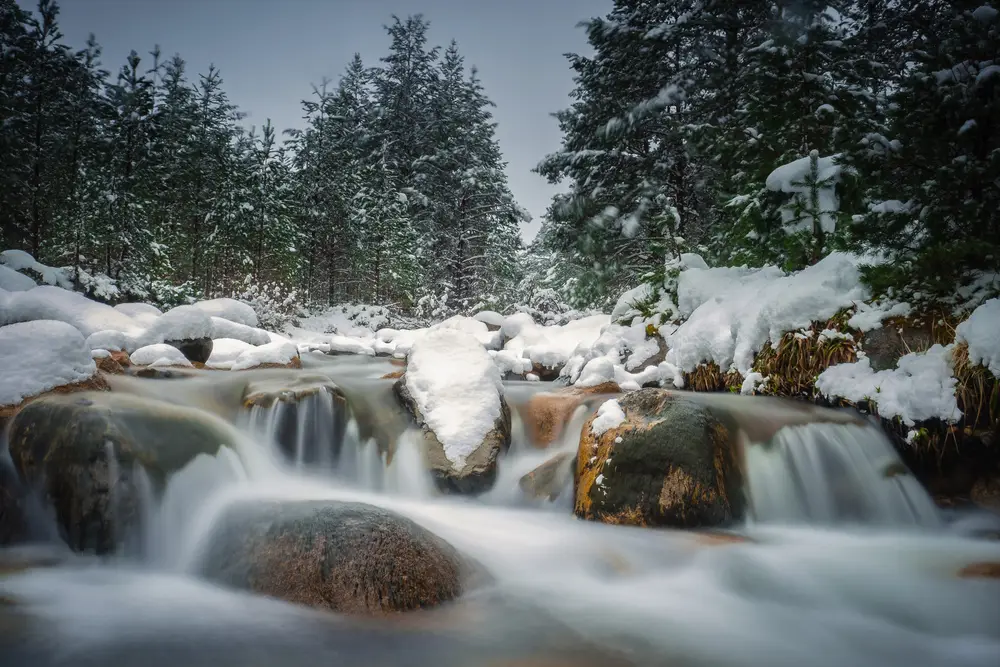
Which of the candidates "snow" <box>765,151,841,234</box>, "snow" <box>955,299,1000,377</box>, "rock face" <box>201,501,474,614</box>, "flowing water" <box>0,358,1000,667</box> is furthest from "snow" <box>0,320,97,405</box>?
"snow" <box>765,151,841,234</box>

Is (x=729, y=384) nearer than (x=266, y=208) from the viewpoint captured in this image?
Yes

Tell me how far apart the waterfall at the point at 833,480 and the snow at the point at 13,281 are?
1399cm

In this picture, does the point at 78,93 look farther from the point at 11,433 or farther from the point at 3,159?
the point at 11,433

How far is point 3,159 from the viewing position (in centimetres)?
1756

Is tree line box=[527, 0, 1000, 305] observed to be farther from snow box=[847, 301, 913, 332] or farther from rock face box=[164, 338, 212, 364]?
rock face box=[164, 338, 212, 364]

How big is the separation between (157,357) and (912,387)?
932cm

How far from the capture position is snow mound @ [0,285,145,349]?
28.1 feet

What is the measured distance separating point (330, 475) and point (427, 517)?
62.1 inches

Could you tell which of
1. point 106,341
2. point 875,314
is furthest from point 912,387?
point 106,341

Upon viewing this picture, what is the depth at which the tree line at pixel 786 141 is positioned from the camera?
191 inches

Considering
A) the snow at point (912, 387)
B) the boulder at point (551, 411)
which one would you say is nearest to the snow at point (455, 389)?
the boulder at point (551, 411)

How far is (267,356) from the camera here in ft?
29.0

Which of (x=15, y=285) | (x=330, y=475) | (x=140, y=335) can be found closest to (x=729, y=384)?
(x=330, y=475)

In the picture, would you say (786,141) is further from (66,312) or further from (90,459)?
(66,312)
